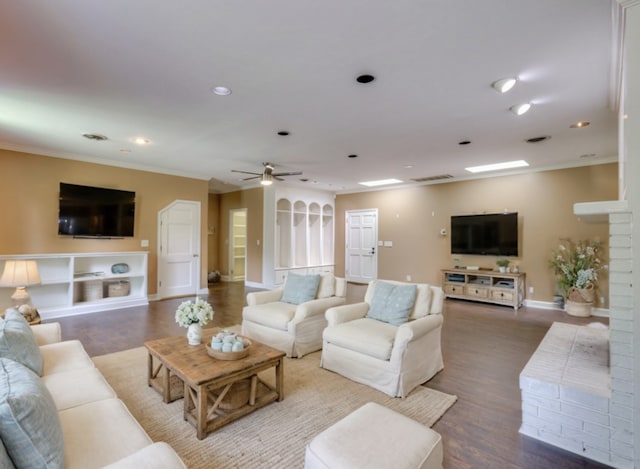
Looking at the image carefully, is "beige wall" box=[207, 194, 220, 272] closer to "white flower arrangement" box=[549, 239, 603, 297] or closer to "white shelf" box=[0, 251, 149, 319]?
"white shelf" box=[0, 251, 149, 319]

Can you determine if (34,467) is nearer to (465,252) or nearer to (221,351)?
(221,351)

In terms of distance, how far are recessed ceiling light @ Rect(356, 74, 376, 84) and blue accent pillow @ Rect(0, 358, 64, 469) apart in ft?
9.50

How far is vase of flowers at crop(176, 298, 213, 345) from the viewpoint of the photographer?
8.78ft

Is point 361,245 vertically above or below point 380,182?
below

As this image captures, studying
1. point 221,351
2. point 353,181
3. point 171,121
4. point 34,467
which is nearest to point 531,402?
point 221,351

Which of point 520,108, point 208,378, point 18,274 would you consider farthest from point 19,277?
point 520,108

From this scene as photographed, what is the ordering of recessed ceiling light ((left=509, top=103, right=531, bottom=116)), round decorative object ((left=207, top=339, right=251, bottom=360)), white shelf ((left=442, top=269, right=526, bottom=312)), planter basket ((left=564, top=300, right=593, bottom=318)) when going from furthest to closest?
white shelf ((left=442, top=269, right=526, bottom=312))
planter basket ((left=564, top=300, right=593, bottom=318))
recessed ceiling light ((left=509, top=103, right=531, bottom=116))
round decorative object ((left=207, top=339, right=251, bottom=360))

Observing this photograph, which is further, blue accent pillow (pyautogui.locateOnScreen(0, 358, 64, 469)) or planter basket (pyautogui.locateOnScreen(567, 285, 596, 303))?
planter basket (pyautogui.locateOnScreen(567, 285, 596, 303))

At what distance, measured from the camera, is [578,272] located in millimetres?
5488

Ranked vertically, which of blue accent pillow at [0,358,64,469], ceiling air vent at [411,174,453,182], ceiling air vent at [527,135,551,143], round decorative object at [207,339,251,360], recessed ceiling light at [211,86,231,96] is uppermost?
recessed ceiling light at [211,86,231,96]

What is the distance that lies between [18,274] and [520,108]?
19.8 feet

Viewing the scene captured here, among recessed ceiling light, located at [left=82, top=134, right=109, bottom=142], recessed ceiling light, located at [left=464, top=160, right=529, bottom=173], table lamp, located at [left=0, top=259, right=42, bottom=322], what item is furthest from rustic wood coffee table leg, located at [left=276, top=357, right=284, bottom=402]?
recessed ceiling light, located at [left=464, top=160, right=529, bottom=173]

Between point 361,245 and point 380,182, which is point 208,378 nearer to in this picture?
point 380,182

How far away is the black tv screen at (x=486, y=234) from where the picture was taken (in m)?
6.42
